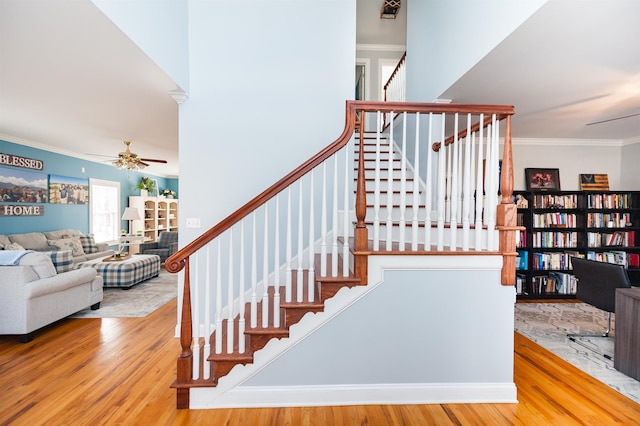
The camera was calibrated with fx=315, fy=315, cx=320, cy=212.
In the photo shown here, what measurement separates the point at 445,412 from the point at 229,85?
138 inches

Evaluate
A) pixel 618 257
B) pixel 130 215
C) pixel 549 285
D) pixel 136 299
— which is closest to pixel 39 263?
pixel 136 299

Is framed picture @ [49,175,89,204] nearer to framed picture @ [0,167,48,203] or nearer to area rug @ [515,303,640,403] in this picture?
framed picture @ [0,167,48,203]

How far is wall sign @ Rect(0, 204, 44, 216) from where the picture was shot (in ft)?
16.9

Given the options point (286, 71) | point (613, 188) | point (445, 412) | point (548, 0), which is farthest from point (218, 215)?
point (613, 188)

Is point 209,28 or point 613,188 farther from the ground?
point 209,28

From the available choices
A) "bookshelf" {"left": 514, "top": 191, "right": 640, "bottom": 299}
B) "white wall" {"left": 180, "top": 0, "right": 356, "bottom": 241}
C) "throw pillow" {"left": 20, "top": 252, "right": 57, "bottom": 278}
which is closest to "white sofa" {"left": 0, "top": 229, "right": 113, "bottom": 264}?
"throw pillow" {"left": 20, "top": 252, "right": 57, "bottom": 278}

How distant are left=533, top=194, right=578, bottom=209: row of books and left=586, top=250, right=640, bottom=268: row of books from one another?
798mm

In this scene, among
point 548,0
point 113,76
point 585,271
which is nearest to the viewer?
point 548,0

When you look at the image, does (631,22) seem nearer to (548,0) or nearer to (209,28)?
(548,0)

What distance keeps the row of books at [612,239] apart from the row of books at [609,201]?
418mm

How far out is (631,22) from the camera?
2053mm

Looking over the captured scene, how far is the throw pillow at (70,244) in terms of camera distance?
5.71m

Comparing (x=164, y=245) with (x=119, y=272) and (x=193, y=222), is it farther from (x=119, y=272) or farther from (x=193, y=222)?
(x=193, y=222)

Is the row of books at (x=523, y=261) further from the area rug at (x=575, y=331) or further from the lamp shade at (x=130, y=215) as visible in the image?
the lamp shade at (x=130, y=215)
